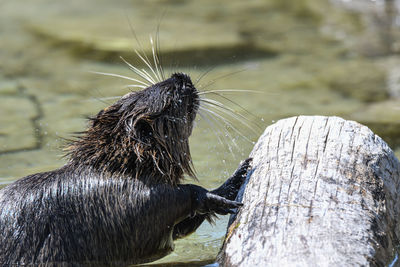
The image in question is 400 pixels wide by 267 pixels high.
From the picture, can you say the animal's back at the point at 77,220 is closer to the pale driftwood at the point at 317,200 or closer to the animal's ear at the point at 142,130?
the animal's ear at the point at 142,130

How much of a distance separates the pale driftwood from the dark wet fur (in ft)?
0.87

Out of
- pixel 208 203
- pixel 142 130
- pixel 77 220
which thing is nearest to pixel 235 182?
pixel 208 203

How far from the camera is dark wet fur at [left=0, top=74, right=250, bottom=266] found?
390 centimetres

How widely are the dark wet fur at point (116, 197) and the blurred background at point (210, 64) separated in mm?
652

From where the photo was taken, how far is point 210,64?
351 inches

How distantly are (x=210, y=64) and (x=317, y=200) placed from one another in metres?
5.42

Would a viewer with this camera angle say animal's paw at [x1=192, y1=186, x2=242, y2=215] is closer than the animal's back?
No

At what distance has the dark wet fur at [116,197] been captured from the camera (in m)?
3.90

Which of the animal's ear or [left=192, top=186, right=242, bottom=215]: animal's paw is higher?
the animal's ear

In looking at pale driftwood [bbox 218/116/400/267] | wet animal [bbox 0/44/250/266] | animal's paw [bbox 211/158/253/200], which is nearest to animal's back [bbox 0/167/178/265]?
wet animal [bbox 0/44/250/266]

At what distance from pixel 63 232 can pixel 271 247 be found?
4.25 feet

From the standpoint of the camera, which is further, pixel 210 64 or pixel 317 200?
pixel 210 64

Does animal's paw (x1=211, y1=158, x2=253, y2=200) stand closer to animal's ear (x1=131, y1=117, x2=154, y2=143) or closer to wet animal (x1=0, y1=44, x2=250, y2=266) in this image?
wet animal (x1=0, y1=44, x2=250, y2=266)

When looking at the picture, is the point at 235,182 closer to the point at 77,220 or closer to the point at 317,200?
the point at 317,200
